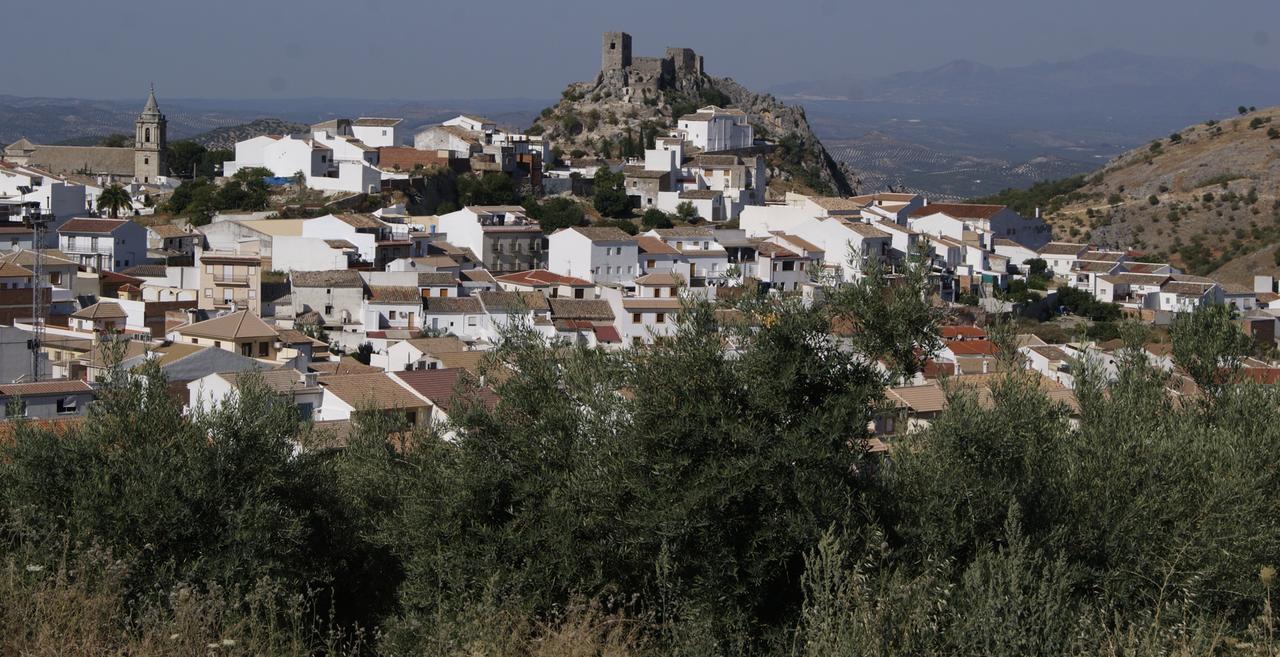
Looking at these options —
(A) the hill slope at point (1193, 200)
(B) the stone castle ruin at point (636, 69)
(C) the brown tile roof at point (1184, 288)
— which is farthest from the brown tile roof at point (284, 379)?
(B) the stone castle ruin at point (636, 69)

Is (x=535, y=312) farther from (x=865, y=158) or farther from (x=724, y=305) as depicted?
(x=865, y=158)

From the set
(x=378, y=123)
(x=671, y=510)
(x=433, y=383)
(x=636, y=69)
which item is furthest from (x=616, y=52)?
(x=671, y=510)

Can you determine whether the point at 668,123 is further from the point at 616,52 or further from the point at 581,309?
the point at 581,309

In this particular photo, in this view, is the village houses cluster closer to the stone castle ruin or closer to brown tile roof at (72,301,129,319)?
brown tile roof at (72,301,129,319)

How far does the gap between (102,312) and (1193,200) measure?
51.5 m

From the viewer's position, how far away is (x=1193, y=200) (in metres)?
66.6

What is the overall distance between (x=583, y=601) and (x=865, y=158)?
169m

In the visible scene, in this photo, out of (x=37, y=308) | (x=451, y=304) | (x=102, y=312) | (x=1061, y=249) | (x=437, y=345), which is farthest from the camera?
(x=1061, y=249)

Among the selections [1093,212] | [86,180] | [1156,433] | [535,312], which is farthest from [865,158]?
[1156,433]

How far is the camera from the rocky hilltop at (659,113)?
209ft

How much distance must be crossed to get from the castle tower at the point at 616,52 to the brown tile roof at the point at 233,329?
4682 cm

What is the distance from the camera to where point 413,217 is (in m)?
46.4

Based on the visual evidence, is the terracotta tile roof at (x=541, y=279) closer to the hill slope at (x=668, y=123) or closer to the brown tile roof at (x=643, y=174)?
the brown tile roof at (x=643, y=174)

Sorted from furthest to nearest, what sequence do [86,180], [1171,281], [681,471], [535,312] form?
[86,180] < [1171,281] < [535,312] < [681,471]
